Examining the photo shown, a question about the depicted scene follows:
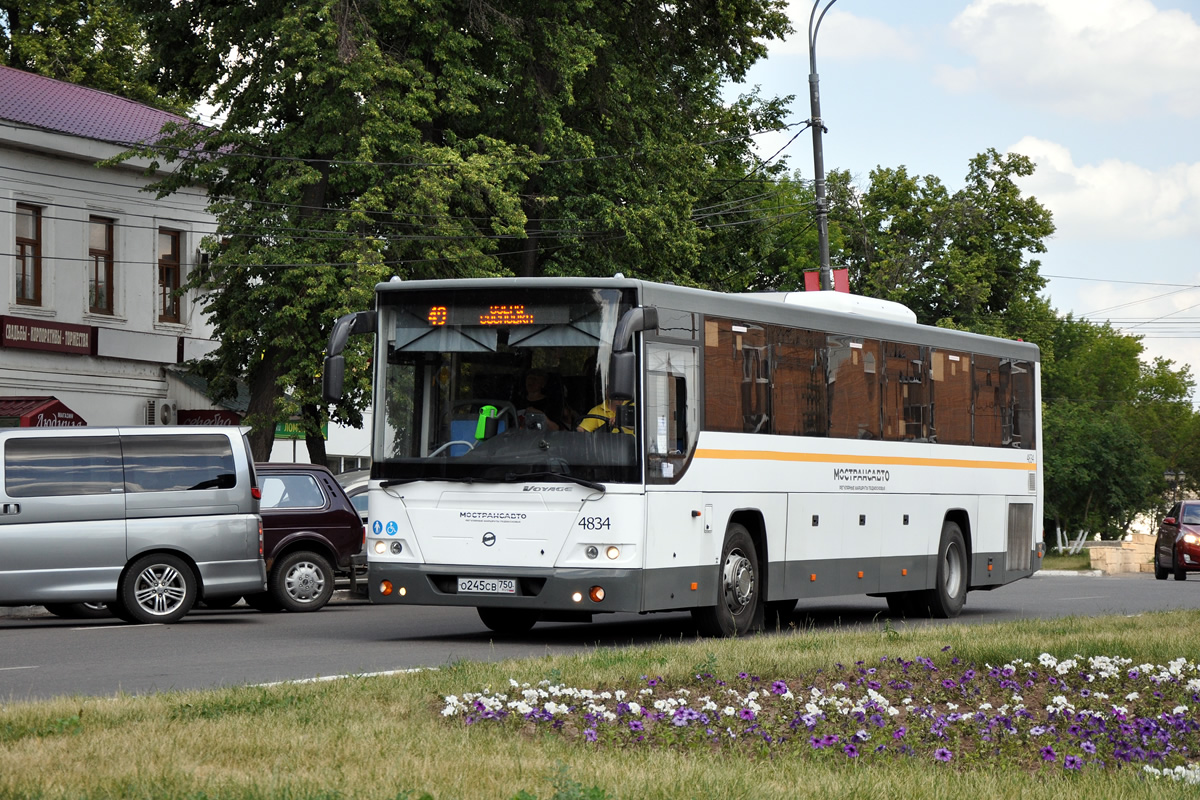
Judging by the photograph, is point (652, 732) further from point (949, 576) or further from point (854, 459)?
point (949, 576)

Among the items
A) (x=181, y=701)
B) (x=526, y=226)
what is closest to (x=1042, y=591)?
(x=526, y=226)

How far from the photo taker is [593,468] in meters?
14.2

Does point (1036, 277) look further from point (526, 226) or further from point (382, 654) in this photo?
point (382, 654)

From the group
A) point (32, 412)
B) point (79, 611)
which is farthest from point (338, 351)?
point (32, 412)

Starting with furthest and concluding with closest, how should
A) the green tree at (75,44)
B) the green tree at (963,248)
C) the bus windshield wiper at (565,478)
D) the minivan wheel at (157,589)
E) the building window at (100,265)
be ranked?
the green tree at (963,248), the green tree at (75,44), the building window at (100,265), the minivan wheel at (157,589), the bus windshield wiper at (565,478)

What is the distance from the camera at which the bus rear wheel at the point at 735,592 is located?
15.3 m

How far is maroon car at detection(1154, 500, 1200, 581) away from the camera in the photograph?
3625 cm

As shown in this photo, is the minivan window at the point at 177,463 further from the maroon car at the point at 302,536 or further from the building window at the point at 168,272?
the building window at the point at 168,272

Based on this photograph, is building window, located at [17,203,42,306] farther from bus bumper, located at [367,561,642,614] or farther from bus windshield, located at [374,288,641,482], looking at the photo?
bus bumper, located at [367,561,642,614]

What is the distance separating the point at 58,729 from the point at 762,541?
8982mm

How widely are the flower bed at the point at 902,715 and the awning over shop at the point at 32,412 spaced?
28.3m

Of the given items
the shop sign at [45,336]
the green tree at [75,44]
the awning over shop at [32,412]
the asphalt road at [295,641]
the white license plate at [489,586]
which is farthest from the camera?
the green tree at [75,44]

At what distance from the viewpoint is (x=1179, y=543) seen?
119ft

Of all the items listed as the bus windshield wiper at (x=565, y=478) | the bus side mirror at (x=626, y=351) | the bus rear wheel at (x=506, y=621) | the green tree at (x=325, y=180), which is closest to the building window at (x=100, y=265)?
the green tree at (x=325, y=180)
